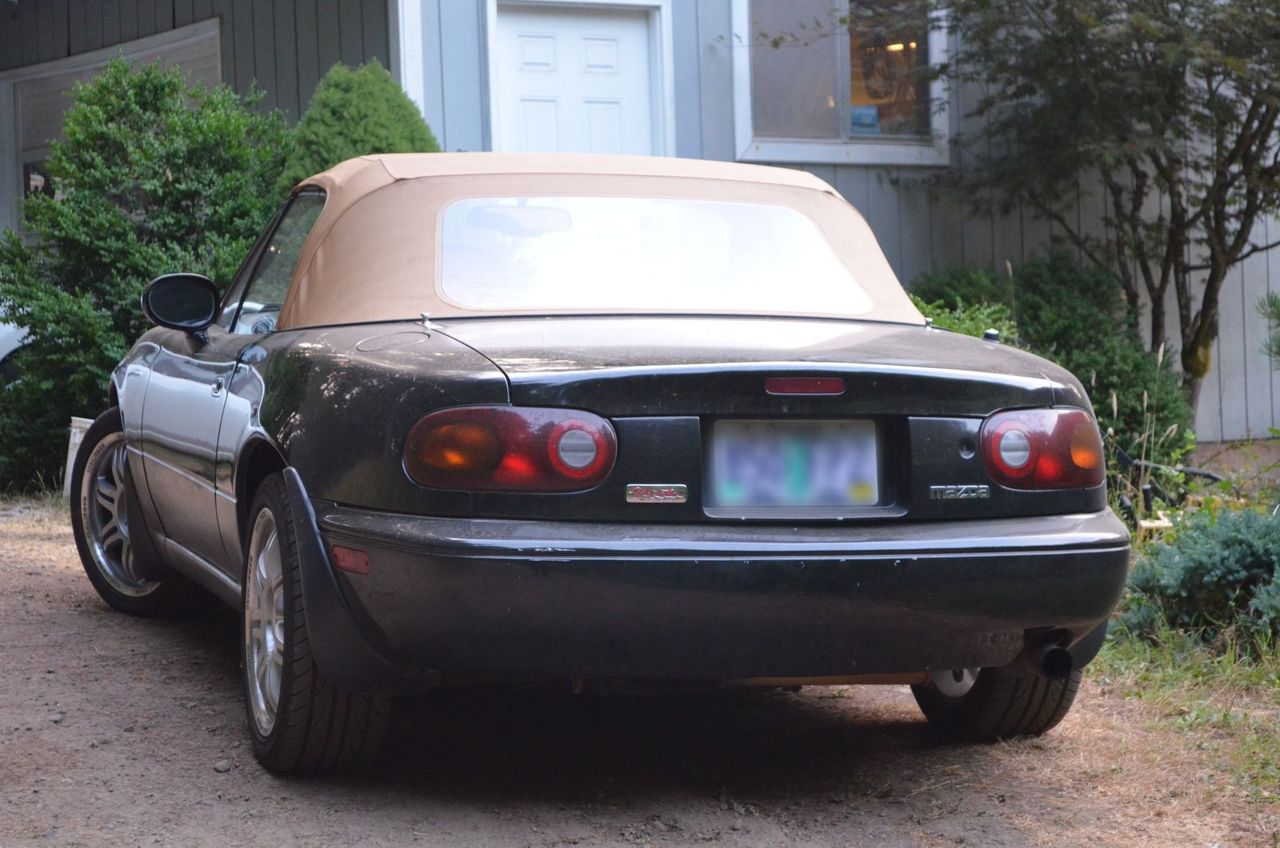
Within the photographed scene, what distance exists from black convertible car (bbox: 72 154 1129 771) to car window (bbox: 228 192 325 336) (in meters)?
0.38

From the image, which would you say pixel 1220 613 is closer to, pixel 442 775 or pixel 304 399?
pixel 442 775

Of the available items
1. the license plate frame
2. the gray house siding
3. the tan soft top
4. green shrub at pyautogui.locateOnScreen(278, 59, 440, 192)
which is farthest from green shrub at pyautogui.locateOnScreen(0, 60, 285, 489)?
the license plate frame

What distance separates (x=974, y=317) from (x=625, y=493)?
632cm

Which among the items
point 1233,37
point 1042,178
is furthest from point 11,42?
point 1233,37

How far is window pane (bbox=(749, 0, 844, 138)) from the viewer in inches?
407

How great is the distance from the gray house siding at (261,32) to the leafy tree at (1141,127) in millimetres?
3693

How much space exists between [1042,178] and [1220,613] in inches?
238

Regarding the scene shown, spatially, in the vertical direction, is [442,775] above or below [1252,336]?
below

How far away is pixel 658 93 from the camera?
9.95 m

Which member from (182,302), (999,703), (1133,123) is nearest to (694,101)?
(1133,123)

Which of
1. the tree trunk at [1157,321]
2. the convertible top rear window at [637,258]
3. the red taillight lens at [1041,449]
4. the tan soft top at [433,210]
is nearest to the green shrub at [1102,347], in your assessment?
the tree trunk at [1157,321]

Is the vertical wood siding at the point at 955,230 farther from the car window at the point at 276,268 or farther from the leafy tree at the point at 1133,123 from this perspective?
the car window at the point at 276,268

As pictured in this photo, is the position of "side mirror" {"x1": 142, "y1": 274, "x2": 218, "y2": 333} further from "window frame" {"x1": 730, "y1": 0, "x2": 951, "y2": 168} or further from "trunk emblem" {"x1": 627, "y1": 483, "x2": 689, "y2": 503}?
"window frame" {"x1": 730, "y1": 0, "x2": 951, "y2": 168}

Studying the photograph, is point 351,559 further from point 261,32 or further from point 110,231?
point 261,32
